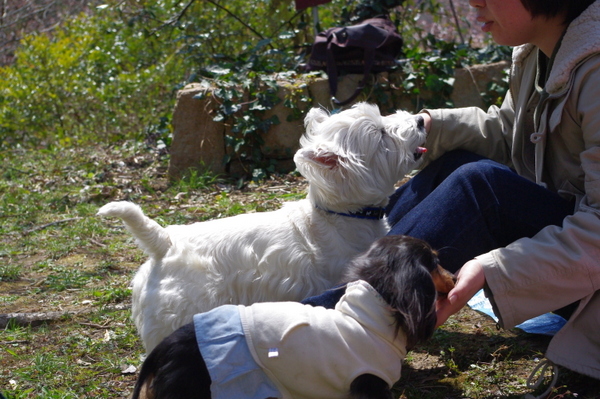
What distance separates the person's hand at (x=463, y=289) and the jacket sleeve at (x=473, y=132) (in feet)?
3.27

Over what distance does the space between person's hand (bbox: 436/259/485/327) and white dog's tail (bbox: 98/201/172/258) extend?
117 cm

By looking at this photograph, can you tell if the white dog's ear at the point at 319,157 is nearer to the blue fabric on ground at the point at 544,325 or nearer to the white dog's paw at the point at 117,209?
the white dog's paw at the point at 117,209

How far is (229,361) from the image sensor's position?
1.98 metres

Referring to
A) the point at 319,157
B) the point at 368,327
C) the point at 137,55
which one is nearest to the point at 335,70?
the point at 319,157

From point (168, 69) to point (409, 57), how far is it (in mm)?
3249

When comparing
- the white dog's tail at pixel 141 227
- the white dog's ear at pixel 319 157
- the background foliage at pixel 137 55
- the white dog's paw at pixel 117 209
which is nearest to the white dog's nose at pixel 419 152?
the white dog's ear at pixel 319 157

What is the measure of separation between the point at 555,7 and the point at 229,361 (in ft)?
5.86

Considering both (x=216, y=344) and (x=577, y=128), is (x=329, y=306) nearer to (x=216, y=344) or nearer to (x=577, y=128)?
(x=216, y=344)

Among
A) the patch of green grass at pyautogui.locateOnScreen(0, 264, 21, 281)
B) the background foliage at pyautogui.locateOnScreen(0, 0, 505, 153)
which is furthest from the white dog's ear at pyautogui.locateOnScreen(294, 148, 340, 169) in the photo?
the background foliage at pyautogui.locateOnScreen(0, 0, 505, 153)

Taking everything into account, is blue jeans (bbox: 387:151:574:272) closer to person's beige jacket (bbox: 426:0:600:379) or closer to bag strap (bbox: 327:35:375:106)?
person's beige jacket (bbox: 426:0:600:379)

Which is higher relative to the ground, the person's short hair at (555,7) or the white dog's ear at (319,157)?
the person's short hair at (555,7)

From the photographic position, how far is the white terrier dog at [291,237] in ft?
8.47

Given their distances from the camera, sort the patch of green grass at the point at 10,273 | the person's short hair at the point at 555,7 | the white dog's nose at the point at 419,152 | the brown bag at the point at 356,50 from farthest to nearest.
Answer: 1. the brown bag at the point at 356,50
2. the patch of green grass at the point at 10,273
3. the white dog's nose at the point at 419,152
4. the person's short hair at the point at 555,7

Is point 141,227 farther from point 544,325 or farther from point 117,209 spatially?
point 544,325
